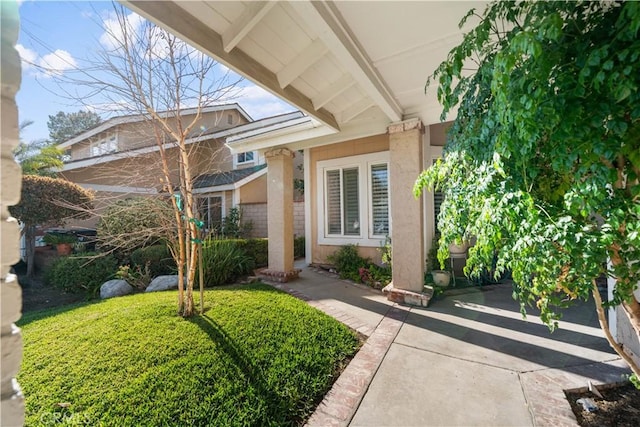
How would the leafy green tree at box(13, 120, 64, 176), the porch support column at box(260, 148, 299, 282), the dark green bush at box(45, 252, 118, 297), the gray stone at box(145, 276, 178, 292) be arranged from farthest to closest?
the leafy green tree at box(13, 120, 64, 176)
the porch support column at box(260, 148, 299, 282)
the dark green bush at box(45, 252, 118, 297)
the gray stone at box(145, 276, 178, 292)

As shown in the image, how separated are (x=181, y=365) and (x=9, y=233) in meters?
2.50

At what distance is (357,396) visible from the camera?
8.56 feet

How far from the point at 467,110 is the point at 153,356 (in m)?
4.19

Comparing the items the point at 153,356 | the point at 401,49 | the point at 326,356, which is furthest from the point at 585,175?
the point at 153,356

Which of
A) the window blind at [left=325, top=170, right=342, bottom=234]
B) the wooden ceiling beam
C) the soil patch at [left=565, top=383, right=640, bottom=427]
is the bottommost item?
the soil patch at [left=565, top=383, right=640, bottom=427]

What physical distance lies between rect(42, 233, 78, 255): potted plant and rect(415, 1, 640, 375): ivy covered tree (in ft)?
35.0

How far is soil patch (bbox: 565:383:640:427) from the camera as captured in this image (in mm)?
2227

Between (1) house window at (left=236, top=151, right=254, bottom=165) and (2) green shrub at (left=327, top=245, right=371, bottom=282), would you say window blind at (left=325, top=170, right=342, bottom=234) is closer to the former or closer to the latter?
(2) green shrub at (left=327, top=245, right=371, bottom=282)

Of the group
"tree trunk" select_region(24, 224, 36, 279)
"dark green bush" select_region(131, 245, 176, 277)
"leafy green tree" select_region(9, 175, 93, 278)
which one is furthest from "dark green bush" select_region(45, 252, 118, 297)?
"tree trunk" select_region(24, 224, 36, 279)

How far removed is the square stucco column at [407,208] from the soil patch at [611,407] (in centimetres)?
260

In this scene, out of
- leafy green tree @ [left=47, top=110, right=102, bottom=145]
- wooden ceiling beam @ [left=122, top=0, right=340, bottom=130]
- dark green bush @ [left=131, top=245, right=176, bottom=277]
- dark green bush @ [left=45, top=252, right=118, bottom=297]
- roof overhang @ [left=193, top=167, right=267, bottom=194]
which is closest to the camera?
wooden ceiling beam @ [left=122, top=0, right=340, bottom=130]

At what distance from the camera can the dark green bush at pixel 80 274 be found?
6430 mm

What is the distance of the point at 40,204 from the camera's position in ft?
24.7

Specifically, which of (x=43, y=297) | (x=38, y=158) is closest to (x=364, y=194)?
(x=43, y=297)
